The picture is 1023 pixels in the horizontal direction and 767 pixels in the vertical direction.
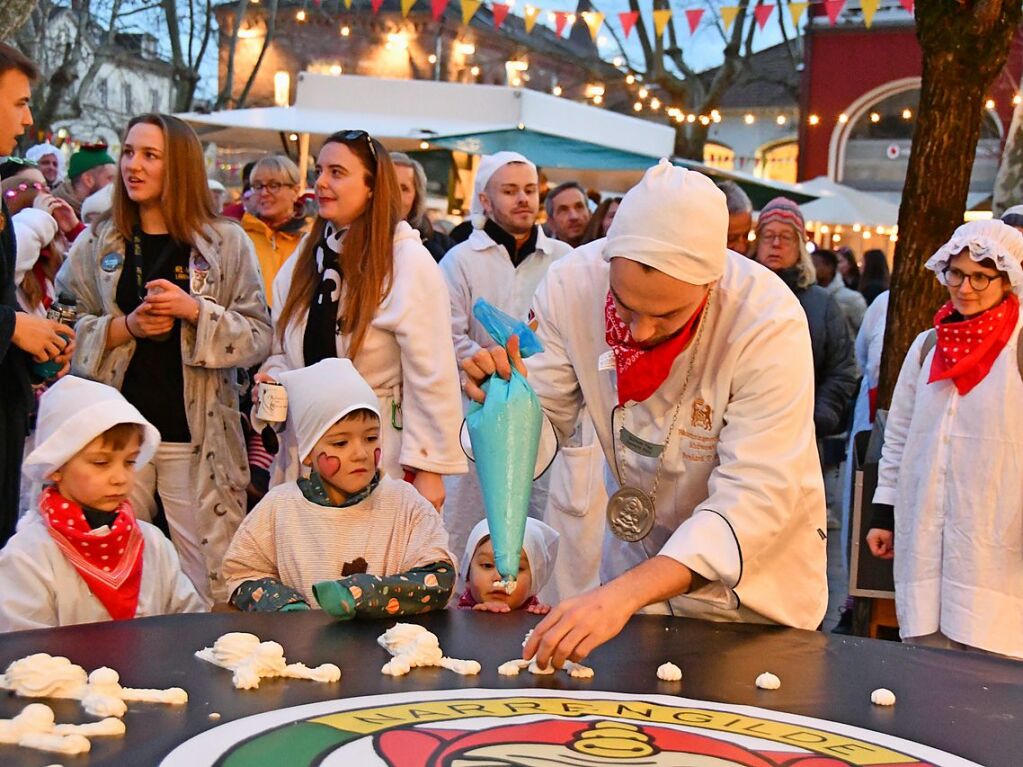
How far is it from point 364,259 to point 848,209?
17.8 meters

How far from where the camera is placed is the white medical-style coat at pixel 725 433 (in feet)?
10.1

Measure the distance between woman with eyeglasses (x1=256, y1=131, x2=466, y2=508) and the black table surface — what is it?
1497 mm

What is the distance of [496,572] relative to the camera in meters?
3.86

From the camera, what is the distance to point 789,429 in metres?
3.12

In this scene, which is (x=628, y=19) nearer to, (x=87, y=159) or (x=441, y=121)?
(x=441, y=121)

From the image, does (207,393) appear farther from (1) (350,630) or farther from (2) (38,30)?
(2) (38,30)

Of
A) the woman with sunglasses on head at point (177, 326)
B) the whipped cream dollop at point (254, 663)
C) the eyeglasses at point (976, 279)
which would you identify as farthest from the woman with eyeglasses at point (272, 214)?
the whipped cream dollop at point (254, 663)

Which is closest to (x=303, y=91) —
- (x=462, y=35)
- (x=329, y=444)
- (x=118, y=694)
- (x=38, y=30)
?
(x=38, y=30)

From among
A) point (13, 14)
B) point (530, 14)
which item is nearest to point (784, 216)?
point (13, 14)

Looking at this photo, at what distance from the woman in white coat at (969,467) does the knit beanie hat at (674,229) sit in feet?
6.85

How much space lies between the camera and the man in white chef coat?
288 cm

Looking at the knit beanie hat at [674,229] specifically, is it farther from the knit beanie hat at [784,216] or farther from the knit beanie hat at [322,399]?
the knit beanie hat at [784,216]

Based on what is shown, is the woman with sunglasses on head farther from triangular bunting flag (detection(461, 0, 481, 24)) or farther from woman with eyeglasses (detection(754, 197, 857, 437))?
triangular bunting flag (detection(461, 0, 481, 24))

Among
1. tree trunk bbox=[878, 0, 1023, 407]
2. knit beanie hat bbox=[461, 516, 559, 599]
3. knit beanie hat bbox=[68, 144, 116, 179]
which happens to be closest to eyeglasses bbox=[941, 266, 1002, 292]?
tree trunk bbox=[878, 0, 1023, 407]
